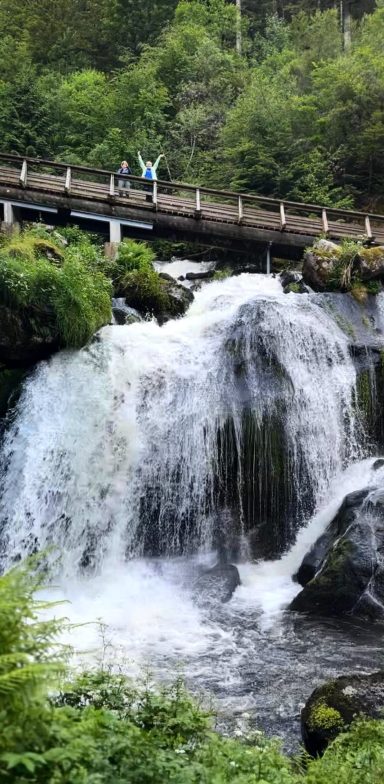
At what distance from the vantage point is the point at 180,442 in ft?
41.8

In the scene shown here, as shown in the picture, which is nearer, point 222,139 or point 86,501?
point 86,501

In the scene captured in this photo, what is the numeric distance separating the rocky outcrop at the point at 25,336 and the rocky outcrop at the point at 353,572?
6.74 metres

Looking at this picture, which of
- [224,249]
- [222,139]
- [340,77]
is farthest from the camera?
[222,139]

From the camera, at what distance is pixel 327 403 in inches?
528

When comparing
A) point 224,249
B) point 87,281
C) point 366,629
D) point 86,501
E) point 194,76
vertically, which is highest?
point 194,76

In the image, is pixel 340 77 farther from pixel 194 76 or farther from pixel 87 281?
pixel 87 281

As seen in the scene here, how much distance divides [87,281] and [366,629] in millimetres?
8628

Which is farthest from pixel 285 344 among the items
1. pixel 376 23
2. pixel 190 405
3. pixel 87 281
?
pixel 376 23

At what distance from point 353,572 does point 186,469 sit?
3948 millimetres

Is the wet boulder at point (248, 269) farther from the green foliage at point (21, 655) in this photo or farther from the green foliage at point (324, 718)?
the green foliage at point (21, 655)

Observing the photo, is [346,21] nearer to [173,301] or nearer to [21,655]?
[173,301]

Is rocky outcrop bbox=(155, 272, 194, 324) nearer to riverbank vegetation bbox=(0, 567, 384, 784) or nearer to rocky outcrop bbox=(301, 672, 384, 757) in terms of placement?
rocky outcrop bbox=(301, 672, 384, 757)

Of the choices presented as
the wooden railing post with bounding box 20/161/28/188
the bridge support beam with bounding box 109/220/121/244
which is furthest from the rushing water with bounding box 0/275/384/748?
the wooden railing post with bounding box 20/161/28/188

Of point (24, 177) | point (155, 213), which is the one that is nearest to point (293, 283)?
point (155, 213)
